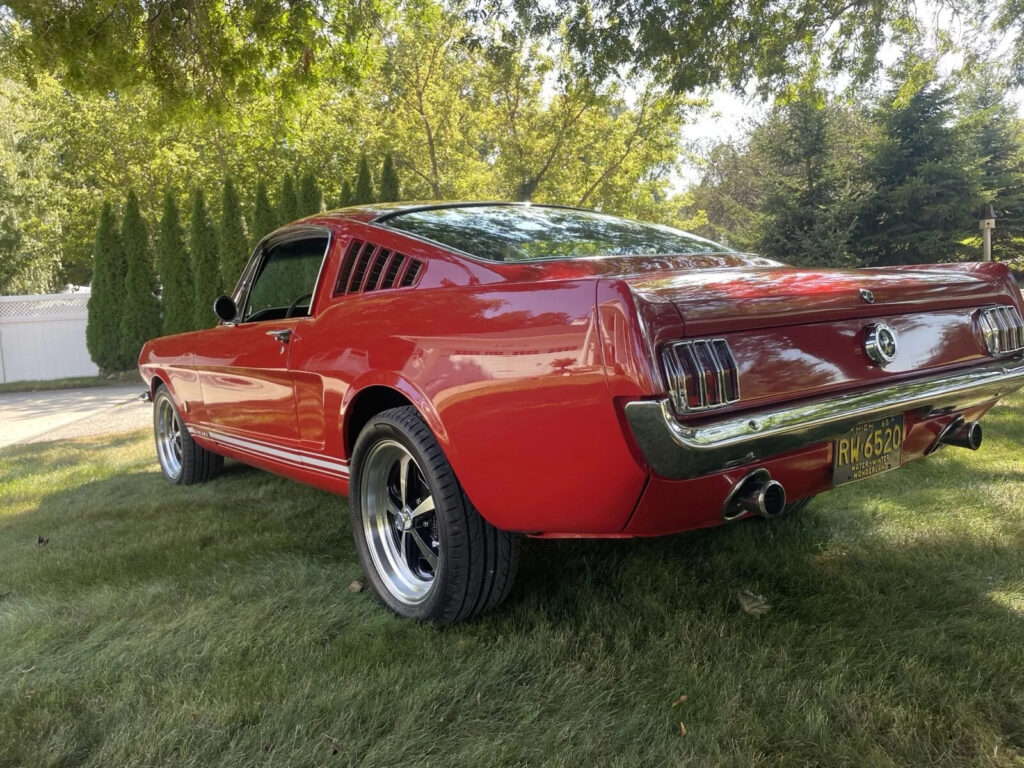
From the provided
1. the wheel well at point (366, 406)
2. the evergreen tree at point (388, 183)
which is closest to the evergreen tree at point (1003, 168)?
the evergreen tree at point (388, 183)

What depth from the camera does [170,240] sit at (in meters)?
14.8

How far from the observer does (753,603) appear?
2.52m

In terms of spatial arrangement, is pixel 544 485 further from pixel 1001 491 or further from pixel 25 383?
pixel 25 383

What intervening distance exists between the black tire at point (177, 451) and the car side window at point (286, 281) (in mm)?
1284

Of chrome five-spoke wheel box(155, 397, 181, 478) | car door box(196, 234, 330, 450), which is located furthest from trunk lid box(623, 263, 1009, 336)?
chrome five-spoke wheel box(155, 397, 181, 478)

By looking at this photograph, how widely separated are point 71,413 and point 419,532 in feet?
32.6

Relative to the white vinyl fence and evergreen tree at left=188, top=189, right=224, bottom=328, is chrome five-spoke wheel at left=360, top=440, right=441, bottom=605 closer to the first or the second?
evergreen tree at left=188, top=189, right=224, bottom=328

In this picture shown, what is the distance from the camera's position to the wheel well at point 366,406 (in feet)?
8.82

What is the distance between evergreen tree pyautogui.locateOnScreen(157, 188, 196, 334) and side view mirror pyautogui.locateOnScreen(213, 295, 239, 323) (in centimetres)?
1200

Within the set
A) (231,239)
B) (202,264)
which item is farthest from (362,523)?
(202,264)

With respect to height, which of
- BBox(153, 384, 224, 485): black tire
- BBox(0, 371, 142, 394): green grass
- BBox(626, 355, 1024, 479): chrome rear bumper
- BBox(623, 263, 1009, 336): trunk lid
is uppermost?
BBox(623, 263, 1009, 336): trunk lid

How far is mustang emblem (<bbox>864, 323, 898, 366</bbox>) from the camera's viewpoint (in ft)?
7.24

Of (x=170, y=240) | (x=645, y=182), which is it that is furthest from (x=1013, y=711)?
(x=645, y=182)

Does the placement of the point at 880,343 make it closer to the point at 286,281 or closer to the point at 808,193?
the point at 286,281
